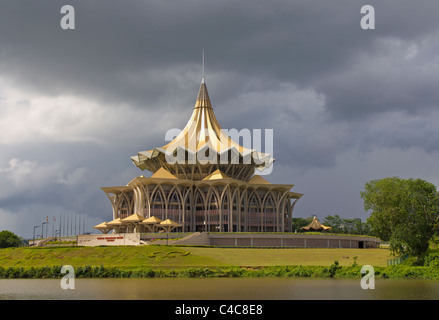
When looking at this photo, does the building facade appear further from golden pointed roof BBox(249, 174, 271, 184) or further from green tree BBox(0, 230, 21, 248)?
green tree BBox(0, 230, 21, 248)

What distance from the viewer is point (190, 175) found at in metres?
91.2

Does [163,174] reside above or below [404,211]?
above

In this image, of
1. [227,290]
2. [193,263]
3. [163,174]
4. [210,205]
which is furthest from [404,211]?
[163,174]

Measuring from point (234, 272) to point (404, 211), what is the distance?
17.8m

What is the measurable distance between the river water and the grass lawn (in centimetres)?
1152

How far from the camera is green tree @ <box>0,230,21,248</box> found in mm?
85825

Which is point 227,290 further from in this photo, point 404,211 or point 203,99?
point 203,99

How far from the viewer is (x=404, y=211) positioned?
52125mm

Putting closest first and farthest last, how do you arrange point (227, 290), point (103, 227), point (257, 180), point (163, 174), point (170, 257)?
point (227, 290) → point (170, 257) → point (103, 227) → point (163, 174) → point (257, 180)

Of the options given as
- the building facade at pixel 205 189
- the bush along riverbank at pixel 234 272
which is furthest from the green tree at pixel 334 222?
the bush along riverbank at pixel 234 272

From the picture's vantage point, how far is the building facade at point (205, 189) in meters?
Answer: 85.1

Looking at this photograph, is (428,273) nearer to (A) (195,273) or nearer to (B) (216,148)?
(A) (195,273)

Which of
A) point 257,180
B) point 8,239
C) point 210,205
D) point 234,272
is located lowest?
point 234,272
